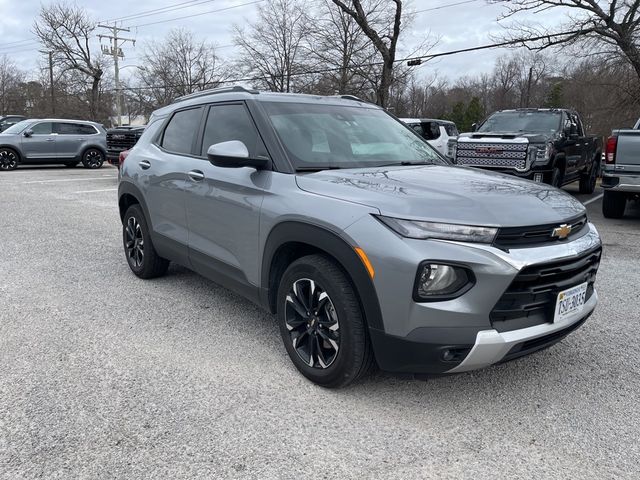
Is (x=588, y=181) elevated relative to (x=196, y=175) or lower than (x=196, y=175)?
lower

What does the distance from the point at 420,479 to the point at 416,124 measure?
41.9 ft

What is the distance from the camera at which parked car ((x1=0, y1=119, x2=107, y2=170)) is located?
1775cm

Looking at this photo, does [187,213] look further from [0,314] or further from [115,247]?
[115,247]

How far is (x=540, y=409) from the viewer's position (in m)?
2.87

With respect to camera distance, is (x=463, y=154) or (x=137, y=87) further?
(x=137, y=87)

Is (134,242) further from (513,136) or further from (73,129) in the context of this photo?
(73,129)

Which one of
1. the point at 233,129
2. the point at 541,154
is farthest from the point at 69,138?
the point at 233,129

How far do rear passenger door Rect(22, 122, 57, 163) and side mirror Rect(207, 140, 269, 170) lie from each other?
689 inches

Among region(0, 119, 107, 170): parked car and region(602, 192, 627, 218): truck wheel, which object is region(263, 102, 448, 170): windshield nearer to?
region(602, 192, 627, 218): truck wheel

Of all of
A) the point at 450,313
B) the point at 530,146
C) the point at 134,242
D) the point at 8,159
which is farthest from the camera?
the point at 8,159

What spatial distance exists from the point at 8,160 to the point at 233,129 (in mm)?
17264

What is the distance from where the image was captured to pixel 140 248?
5.21 meters

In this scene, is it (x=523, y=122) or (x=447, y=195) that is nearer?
(x=447, y=195)

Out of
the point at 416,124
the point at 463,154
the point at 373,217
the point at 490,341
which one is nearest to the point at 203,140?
the point at 373,217
